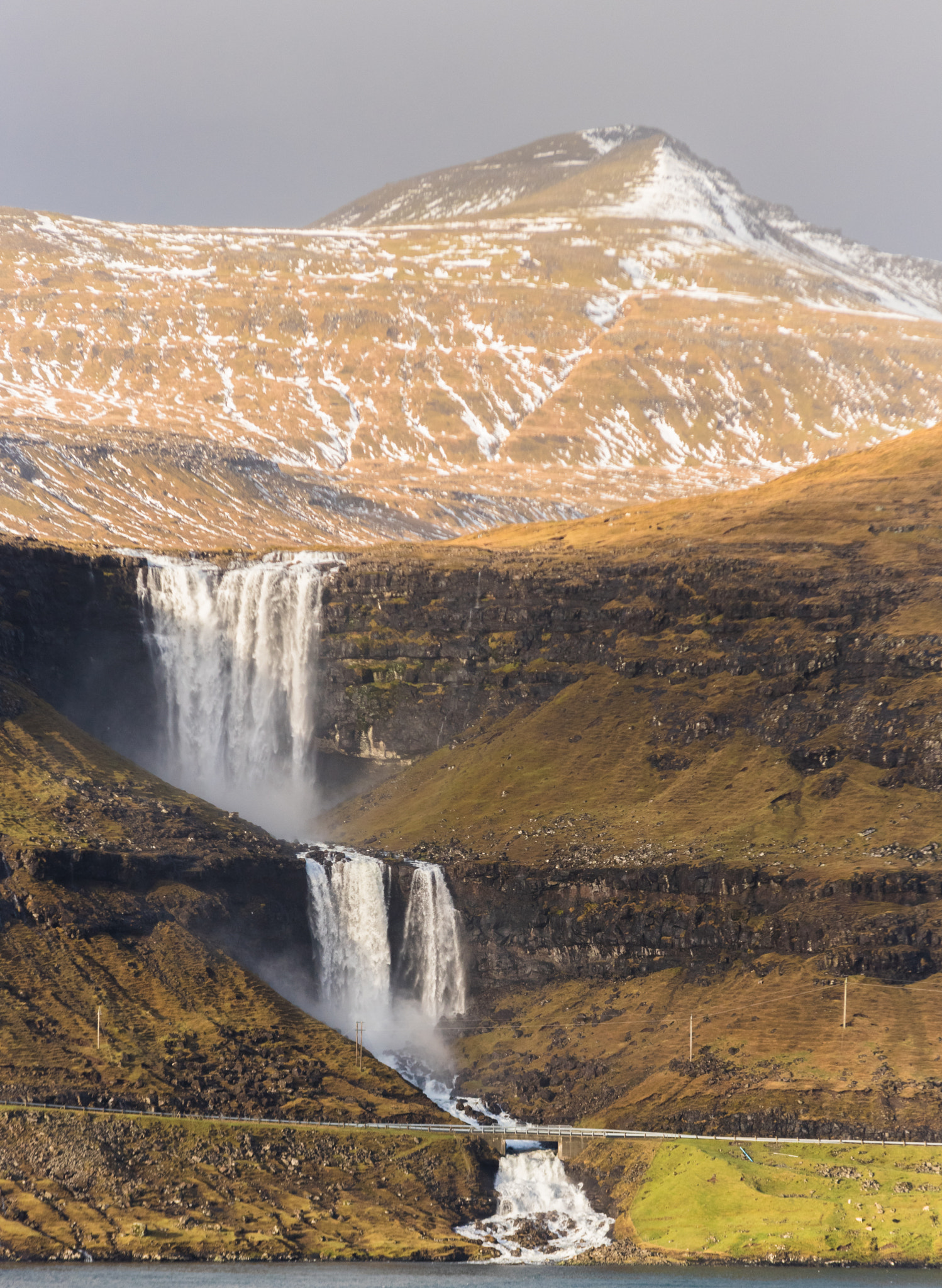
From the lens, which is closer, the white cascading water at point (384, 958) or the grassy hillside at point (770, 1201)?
the grassy hillside at point (770, 1201)

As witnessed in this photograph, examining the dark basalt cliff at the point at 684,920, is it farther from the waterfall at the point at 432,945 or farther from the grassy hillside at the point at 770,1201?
the grassy hillside at the point at 770,1201

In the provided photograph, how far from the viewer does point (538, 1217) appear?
13012cm

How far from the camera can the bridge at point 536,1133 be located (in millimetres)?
130250

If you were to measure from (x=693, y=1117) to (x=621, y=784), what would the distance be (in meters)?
50.6

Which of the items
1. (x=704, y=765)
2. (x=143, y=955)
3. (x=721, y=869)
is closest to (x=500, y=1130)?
(x=143, y=955)

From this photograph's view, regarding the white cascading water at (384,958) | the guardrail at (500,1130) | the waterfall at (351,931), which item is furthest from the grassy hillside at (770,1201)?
the waterfall at (351,931)

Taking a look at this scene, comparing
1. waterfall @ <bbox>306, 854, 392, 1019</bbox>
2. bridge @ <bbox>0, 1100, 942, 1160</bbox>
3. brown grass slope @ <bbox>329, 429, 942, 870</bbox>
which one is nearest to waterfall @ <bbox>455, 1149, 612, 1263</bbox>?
bridge @ <bbox>0, 1100, 942, 1160</bbox>

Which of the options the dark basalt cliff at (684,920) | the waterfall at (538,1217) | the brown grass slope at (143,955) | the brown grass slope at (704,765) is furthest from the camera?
the brown grass slope at (704,765)

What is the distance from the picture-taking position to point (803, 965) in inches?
6137

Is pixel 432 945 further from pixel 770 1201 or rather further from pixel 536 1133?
pixel 770 1201

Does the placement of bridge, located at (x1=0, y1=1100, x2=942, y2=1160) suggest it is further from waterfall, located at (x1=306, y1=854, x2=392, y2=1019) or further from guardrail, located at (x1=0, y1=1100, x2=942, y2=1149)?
waterfall, located at (x1=306, y1=854, x2=392, y2=1019)

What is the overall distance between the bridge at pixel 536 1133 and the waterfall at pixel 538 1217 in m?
1.48

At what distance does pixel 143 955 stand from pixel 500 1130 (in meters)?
36.4

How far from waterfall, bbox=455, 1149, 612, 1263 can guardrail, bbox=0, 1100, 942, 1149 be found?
251cm
